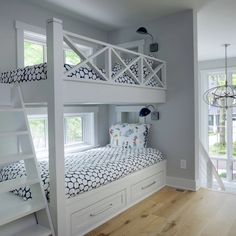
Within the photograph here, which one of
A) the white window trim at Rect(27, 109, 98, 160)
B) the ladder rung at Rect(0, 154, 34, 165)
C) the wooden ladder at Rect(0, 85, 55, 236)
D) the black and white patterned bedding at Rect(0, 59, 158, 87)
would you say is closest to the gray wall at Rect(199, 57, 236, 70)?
the white window trim at Rect(27, 109, 98, 160)

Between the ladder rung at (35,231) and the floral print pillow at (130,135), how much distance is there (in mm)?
1900

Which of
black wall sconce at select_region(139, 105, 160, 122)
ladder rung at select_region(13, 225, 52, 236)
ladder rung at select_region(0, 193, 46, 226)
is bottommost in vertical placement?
ladder rung at select_region(13, 225, 52, 236)

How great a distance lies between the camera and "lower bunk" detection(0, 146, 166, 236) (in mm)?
2182

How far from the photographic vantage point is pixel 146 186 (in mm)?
3168

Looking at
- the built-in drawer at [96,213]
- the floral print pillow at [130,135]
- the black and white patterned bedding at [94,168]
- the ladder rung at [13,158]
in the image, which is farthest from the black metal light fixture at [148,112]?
the ladder rung at [13,158]

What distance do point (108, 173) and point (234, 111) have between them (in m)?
4.38

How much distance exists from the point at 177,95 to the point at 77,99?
1.77 m

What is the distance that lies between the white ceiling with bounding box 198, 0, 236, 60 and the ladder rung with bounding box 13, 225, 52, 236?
3051 mm

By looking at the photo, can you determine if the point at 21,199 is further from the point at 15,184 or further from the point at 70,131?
the point at 70,131

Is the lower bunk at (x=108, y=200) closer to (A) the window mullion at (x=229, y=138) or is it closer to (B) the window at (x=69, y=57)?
(B) the window at (x=69, y=57)

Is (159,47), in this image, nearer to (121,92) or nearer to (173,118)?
(173,118)

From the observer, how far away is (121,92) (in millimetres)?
2729

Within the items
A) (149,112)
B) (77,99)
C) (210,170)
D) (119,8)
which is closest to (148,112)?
(149,112)

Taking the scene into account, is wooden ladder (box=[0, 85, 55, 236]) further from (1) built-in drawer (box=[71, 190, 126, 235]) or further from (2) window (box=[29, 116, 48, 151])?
(2) window (box=[29, 116, 48, 151])
